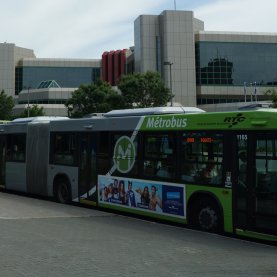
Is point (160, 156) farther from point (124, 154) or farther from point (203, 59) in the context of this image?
point (203, 59)

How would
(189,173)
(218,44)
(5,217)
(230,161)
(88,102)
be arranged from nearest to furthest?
(230,161) < (189,173) < (5,217) < (88,102) < (218,44)

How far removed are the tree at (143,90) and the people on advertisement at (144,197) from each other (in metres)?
33.1

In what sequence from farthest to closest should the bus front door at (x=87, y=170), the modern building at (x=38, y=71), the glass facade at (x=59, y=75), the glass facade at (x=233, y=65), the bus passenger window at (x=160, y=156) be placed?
the glass facade at (x=59, y=75) < the modern building at (x=38, y=71) < the glass facade at (x=233, y=65) < the bus front door at (x=87, y=170) < the bus passenger window at (x=160, y=156)

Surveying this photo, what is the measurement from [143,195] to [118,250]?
3778mm

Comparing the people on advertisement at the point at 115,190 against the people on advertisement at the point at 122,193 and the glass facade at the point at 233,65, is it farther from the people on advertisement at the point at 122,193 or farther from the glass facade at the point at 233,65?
the glass facade at the point at 233,65

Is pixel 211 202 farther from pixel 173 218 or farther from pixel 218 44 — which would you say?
pixel 218 44

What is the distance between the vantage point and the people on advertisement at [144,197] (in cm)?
1183

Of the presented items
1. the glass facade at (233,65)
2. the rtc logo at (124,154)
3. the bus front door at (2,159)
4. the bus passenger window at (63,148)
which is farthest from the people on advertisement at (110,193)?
the glass facade at (233,65)

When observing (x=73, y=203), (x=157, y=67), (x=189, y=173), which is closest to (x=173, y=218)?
(x=189, y=173)

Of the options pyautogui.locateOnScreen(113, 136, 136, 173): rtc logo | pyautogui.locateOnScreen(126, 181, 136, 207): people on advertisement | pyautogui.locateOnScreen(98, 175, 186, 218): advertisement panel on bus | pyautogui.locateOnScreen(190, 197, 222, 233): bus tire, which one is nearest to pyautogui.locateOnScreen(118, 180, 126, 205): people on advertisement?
pyautogui.locateOnScreen(98, 175, 186, 218): advertisement panel on bus

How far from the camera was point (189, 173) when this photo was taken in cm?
1070

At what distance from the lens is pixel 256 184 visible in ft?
30.2

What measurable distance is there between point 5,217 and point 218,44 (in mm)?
72164

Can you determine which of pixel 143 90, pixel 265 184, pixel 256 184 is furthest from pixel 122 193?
pixel 143 90
